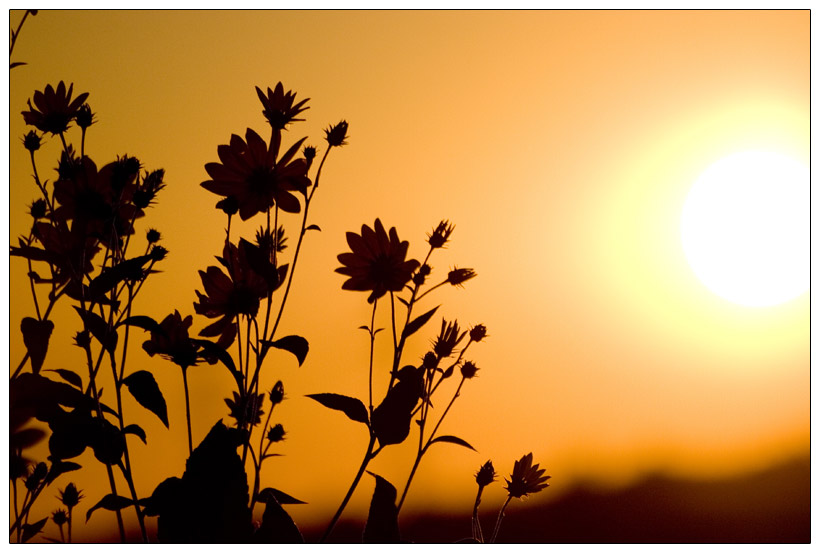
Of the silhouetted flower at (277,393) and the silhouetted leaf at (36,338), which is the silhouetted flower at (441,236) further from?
the silhouetted leaf at (36,338)

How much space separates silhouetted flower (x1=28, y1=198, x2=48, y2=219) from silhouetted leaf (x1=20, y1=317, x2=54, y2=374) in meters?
0.13

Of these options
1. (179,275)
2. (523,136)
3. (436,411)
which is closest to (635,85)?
(523,136)

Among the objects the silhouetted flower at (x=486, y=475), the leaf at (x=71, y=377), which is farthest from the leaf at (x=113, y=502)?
the silhouetted flower at (x=486, y=475)

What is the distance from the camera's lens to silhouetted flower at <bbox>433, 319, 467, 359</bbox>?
29.4 inches

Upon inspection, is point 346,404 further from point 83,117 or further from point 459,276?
point 83,117

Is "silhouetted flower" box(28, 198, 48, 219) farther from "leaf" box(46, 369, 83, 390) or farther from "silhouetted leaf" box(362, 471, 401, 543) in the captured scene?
"silhouetted leaf" box(362, 471, 401, 543)

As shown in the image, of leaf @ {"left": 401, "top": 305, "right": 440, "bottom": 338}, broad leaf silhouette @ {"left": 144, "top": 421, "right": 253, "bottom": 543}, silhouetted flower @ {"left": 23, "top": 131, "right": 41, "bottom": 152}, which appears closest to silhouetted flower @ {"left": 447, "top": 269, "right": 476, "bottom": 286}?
leaf @ {"left": 401, "top": 305, "right": 440, "bottom": 338}

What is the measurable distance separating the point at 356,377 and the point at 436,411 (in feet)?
0.45

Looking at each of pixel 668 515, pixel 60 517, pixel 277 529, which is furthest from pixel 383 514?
pixel 668 515

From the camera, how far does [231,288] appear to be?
0.68 metres

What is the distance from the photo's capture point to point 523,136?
1135 millimetres

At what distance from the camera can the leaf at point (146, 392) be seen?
67cm

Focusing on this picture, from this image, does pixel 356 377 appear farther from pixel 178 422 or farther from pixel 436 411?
pixel 178 422

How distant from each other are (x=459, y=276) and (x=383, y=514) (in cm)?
26
